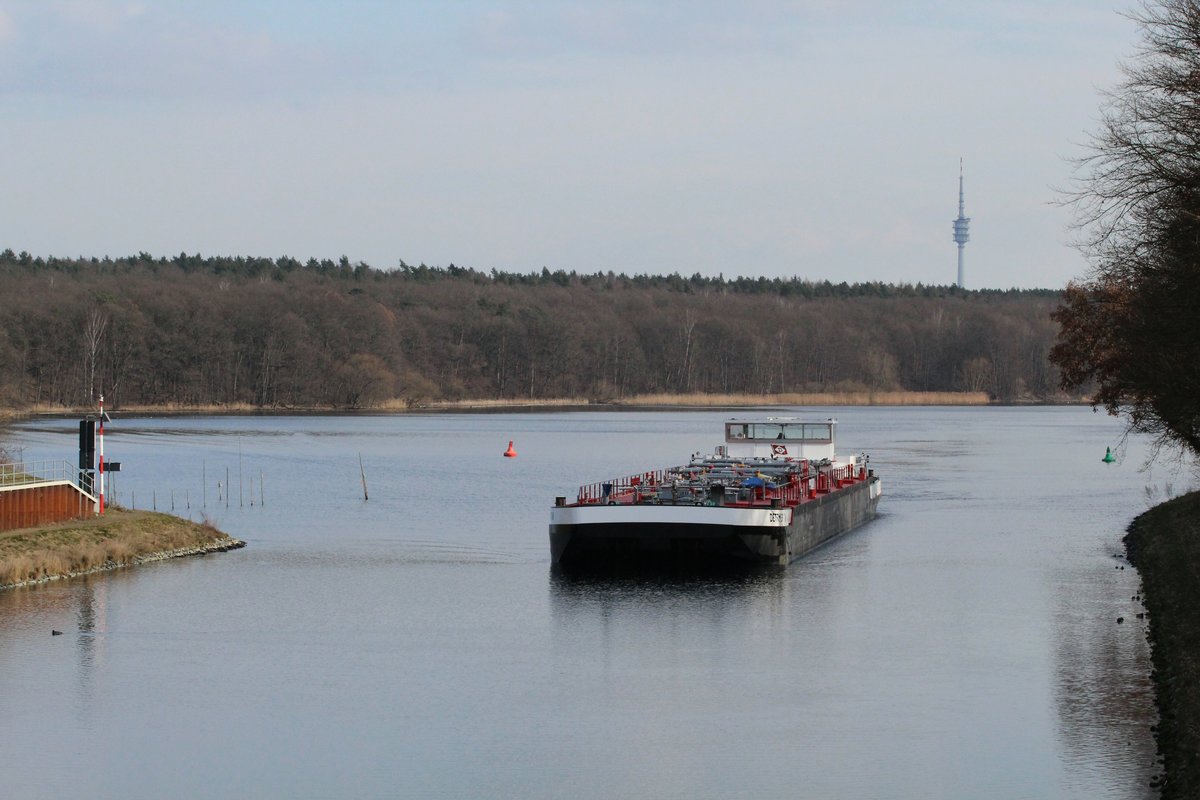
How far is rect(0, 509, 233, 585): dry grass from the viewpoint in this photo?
36.0m

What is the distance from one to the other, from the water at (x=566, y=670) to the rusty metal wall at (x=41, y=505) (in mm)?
2740

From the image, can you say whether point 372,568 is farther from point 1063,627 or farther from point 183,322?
point 183,322

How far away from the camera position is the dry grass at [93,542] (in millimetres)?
36031

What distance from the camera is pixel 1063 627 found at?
3272 cm

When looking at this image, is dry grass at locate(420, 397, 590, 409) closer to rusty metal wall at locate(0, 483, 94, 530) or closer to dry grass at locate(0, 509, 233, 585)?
dry grass at locate(0, 509, 233, 585)

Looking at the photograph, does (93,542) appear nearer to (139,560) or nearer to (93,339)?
(139,560)

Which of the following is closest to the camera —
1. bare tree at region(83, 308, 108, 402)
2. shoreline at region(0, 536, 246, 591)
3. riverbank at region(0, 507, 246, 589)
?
shoreline at region(0, 536, 246, 591)

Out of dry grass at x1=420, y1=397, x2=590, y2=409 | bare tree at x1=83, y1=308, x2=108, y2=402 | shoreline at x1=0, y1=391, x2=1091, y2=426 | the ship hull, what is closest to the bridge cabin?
the ship hull

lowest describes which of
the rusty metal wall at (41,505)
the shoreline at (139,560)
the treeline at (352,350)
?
the shoreline at (139,560)

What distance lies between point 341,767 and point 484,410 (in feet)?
468

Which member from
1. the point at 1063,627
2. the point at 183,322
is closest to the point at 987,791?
the point at 1063,627

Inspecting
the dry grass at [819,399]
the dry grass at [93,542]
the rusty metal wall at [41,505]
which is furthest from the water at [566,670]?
the dry grass at [819,399]

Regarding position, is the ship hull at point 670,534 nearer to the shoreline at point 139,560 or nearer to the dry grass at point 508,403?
the shoreline at point 139,560

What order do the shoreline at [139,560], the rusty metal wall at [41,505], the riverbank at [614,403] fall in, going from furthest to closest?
the riverbank at [614,403] → the rusty metal wall at [41,505] → the shoreline at [139,560]
